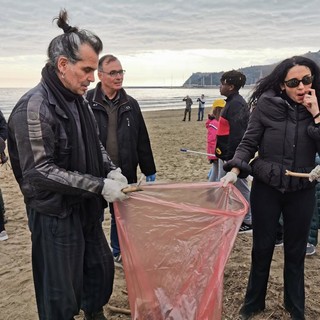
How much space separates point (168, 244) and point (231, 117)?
2.04 m

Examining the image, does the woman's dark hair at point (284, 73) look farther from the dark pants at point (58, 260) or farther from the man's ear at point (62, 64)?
the dark pants at point (58, 260)

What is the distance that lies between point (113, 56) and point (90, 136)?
1.25 meters

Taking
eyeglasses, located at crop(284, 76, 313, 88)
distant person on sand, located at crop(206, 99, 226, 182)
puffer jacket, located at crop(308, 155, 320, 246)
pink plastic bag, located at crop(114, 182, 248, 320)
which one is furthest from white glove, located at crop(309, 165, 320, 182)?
distant person on sand, located at crop(206, 99, 226, 182)

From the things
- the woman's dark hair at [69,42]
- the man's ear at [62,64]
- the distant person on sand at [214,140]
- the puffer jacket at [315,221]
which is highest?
the woman's dark hair at [69,42]

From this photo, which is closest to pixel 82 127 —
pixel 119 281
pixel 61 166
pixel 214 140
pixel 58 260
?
pixel 61 166

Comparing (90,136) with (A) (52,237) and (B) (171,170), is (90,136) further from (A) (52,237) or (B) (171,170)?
(B) (171,170)

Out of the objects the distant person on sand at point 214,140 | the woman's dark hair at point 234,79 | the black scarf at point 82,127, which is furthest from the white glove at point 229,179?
the distant person on sand at point 214,140

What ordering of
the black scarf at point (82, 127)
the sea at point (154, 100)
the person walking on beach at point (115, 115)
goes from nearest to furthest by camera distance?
1. the black scarf at point (82, 127)
2. the person walking on beach at point (115, 115)
3. the sea at point (154, 100)

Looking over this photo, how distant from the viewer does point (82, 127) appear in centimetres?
199

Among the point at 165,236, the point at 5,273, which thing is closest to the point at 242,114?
the point at 165,236

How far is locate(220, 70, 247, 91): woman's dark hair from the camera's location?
12.6 ft

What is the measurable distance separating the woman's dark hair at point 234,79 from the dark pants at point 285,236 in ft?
5.71

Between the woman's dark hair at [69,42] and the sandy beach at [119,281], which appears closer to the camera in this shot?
the woman's dark hair at [69,42]

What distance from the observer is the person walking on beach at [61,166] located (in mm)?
1776
